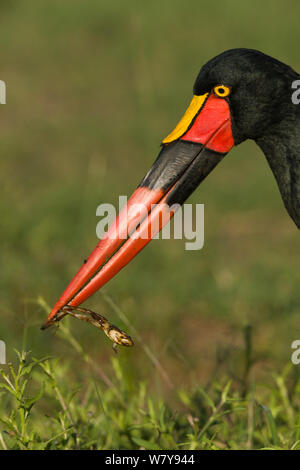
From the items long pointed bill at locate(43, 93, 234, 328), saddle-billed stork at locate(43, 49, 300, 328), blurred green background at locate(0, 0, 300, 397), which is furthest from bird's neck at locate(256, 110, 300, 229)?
blurred green background at locate(0, 0, 300, 397)

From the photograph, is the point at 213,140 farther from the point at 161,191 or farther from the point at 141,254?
the point at 141,254

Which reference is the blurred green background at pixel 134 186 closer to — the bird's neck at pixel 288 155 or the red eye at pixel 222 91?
the bird's neck at pixel 288 155

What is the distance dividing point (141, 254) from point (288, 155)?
2857 millimetres

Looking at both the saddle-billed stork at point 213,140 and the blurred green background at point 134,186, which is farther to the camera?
the blurred green background at point 134,186

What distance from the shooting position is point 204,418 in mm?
2785

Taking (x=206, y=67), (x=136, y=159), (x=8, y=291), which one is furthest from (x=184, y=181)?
(x=136, y=159)

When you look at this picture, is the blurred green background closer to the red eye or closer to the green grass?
the green grass

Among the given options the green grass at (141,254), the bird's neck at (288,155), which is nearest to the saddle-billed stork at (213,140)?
the bird's neck at (288,155)

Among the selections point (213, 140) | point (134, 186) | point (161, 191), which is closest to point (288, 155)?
point (213, 140)

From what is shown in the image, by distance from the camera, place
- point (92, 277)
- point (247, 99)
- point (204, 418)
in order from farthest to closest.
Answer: point (204, 418) < point (247, 99) < point (92, 277)

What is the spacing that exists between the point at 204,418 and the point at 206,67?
4.39ft

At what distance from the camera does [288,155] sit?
2594 millimetres

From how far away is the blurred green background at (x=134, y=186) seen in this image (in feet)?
13.6

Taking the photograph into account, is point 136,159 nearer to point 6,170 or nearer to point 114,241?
point 6,170
